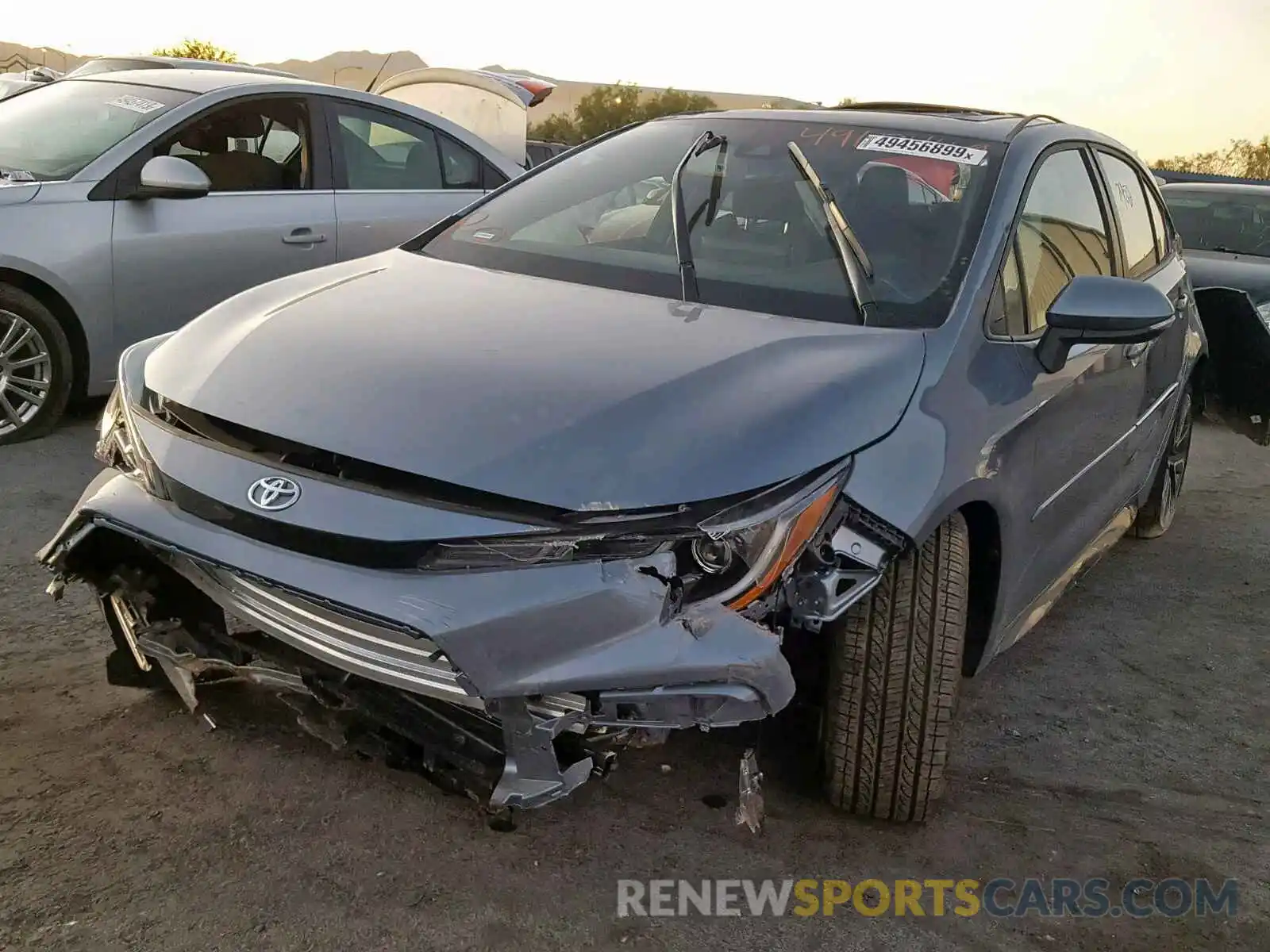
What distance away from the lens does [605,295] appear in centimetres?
285

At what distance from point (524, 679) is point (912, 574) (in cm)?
88

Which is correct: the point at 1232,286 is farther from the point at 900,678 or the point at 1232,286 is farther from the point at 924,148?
the point at 900,678

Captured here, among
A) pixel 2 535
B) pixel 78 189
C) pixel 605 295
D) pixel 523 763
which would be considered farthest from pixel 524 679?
pixel 78 189

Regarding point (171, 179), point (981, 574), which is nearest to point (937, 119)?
point (981, 574)

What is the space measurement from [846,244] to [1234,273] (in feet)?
17.5

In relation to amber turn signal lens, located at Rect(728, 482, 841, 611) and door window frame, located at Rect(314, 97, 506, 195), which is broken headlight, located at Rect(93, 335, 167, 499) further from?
door window frame, located at Rect(314, 97, 506, 195)

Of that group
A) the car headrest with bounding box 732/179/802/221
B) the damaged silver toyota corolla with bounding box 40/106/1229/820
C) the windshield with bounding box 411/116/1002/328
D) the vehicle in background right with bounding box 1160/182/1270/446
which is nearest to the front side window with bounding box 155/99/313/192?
the windshield with bounding box 411/116/1002/328

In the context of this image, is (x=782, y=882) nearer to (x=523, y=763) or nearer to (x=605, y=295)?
(x=523, y=763)

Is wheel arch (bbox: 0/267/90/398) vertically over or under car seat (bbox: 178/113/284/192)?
under

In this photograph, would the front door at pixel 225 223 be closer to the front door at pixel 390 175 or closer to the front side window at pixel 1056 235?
the front door at pixel 390 175

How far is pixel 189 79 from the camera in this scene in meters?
5.61

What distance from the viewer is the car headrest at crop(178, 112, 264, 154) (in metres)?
5.32

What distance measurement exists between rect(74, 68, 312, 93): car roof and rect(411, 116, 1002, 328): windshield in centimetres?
257

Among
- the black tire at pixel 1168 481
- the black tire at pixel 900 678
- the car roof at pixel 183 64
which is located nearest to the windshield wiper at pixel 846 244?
the black tire at pixel 900 678
